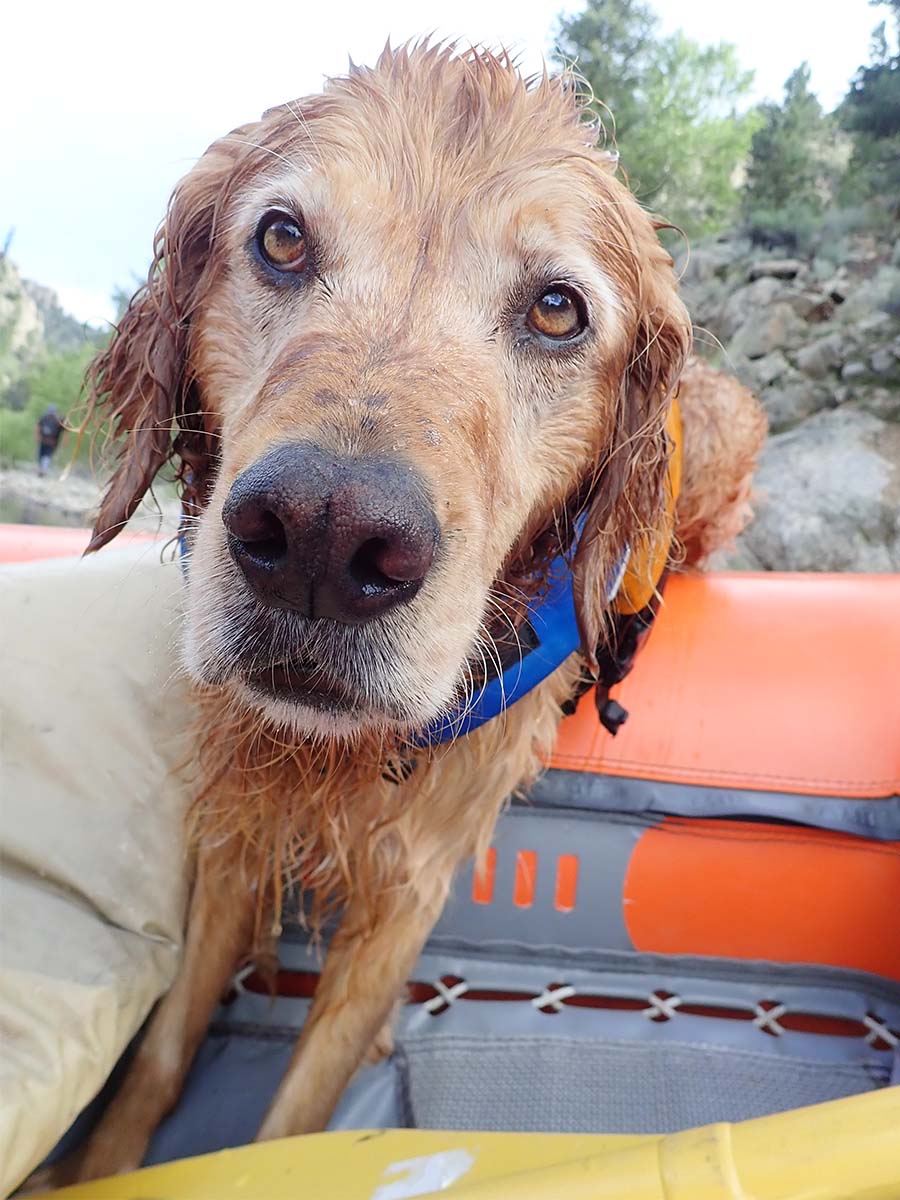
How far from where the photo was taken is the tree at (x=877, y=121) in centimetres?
1352

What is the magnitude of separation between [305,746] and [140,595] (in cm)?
68

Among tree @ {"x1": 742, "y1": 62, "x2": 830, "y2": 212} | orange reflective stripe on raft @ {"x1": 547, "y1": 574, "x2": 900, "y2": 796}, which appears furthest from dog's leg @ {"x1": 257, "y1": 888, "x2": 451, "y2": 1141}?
tree @ {"x1": 742, "y1": 62, "x2": 830, "y2": 212}

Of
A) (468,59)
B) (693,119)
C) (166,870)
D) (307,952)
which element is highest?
(693,119)

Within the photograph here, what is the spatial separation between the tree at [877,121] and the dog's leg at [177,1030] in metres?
15.6

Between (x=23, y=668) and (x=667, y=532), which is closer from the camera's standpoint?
(x=23, y=668)

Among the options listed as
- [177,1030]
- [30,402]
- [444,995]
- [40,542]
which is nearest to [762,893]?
[444,995]

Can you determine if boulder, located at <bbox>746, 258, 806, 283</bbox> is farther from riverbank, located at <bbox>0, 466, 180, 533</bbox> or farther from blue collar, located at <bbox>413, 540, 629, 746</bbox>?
blue collar, located at <bbox>413, 540, 629, 746</bbox>

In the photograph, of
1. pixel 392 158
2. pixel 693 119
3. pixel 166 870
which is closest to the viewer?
pixel 392 158

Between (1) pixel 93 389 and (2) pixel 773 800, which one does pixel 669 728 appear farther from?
(1) pixel 93 389

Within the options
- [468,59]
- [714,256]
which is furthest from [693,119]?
[468,59]

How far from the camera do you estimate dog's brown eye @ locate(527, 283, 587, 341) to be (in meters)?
1.69

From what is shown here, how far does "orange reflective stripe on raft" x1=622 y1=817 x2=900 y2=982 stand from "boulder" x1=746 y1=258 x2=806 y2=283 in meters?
15.5

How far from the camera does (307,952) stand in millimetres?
2459

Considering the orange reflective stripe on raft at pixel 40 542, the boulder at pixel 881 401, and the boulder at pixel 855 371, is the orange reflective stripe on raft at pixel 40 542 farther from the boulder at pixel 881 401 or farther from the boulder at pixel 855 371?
the boulder at pixel 855 371
